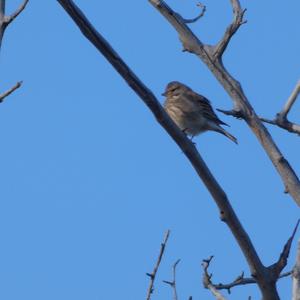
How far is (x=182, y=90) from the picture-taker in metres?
13.4

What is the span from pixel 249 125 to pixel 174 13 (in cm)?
123

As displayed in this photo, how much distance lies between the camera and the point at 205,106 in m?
12.8

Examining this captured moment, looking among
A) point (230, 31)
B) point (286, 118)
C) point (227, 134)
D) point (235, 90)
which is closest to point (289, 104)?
point (286, 118)

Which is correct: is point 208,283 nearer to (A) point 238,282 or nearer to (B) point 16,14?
(A) point 238,282

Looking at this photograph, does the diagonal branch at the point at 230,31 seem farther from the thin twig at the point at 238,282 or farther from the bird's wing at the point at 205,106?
the bird's wing at the point at 205,106

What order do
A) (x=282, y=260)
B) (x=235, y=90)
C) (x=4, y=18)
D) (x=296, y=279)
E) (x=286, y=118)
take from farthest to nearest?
(x=235, y=90) < (x=286, y=118) < (x=4, y=18) < (x=296, y=279) < (x=282, y=260)

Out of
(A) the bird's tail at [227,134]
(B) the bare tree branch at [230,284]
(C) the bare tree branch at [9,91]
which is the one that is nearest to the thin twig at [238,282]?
(B) the bare tree branch at [230,284]

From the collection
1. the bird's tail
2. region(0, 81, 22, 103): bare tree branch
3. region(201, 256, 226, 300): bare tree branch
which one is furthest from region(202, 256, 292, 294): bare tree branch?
the bird's tail

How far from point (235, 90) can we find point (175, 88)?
834 centimetres

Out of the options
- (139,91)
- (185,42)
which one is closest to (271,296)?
(139,91)

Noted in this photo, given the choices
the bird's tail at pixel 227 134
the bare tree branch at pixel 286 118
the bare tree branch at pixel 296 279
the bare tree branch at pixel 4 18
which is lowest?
the bare tree branch at pixel 296 279

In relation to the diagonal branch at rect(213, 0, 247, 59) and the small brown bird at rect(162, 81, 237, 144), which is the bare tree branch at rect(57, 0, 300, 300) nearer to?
the diagonal branch at rect(213, 0, 247, 59)

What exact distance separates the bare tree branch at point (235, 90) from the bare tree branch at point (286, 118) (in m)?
0.11

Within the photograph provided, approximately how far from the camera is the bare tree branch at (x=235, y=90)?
4.75 metres
